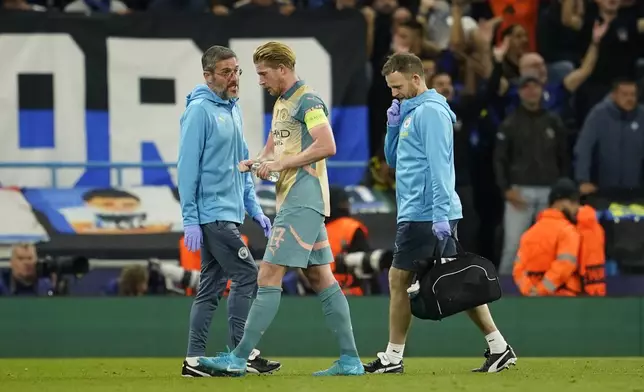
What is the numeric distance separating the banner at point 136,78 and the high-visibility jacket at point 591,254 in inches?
94.1

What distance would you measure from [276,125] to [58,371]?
3.16m

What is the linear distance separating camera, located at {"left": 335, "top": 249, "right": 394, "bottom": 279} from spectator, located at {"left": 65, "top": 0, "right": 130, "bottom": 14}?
383 centimetres

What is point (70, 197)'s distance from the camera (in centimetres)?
1466

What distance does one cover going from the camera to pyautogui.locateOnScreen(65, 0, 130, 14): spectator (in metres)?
15.8

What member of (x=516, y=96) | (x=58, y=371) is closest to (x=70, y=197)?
(x=58, y=371)

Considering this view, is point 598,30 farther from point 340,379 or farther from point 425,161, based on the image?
point 340,379

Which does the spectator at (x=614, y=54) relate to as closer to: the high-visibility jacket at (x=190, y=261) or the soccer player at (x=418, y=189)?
the high-visibility jacket at (x=190, y=261)

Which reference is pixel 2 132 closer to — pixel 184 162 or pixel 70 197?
pixel 70 197

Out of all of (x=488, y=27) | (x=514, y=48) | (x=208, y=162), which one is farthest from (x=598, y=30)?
(x=208, y=162)

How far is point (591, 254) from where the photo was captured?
46.0 ft

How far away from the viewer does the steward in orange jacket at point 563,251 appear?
1391cm

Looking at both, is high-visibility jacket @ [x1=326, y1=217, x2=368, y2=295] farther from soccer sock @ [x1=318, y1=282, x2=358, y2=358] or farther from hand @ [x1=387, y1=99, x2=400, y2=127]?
soccer sock @ [x1=318, y1=282, x2=358, y2=358]

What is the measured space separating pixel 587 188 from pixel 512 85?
5.22 ft

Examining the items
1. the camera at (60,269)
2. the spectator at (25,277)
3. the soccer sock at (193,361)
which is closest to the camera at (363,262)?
the camera at (60,269)
